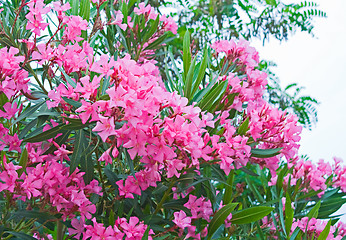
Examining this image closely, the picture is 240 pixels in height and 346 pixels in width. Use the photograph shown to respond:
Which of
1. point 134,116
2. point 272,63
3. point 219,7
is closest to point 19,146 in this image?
point 134,116

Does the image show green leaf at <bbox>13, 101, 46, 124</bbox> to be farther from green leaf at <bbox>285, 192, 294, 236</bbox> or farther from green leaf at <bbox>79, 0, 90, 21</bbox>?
green leaf at <bbox>285, 192, 294, 236</bbox>

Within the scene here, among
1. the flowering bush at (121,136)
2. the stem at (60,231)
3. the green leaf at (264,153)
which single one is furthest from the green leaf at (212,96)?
the stem at (60,231)

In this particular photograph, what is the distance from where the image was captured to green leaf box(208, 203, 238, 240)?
917 mm

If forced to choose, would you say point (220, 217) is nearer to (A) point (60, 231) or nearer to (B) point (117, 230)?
(B) point (117, 230)

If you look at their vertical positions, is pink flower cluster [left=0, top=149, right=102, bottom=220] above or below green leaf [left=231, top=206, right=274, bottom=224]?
above

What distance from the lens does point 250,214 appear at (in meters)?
0.97

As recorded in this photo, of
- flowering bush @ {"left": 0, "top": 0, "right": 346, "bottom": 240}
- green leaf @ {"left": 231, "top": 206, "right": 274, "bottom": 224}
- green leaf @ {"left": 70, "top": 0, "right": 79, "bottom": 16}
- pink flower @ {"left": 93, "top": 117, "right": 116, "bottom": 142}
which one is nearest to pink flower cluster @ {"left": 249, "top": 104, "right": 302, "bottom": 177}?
flowering bush @ {"left": 0, "top": 0, "right": 346, "bottom": 240}

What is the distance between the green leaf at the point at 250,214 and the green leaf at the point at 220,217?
65 mm

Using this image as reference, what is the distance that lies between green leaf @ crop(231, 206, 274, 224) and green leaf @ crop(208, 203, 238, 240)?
65mm

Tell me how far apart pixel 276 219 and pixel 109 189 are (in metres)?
0.63

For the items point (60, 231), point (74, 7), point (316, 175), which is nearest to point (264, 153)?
point (316, 175)

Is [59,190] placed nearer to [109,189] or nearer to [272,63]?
[109,189]

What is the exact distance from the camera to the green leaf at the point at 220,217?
3.01ft

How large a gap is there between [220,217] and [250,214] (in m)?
0.09
